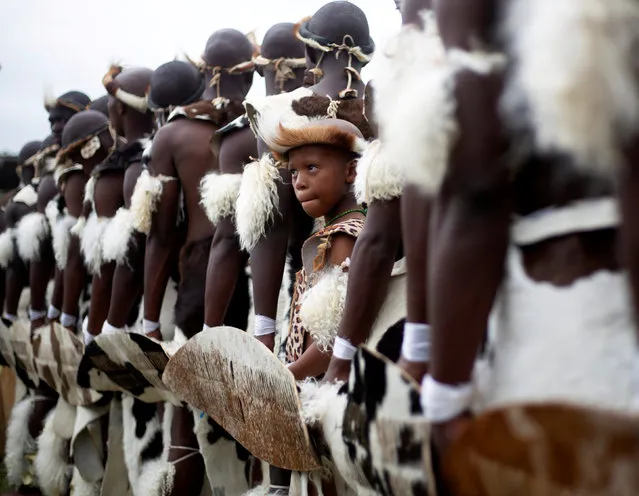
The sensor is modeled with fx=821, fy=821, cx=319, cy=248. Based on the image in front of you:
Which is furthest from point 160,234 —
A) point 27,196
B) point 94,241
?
point 27,196

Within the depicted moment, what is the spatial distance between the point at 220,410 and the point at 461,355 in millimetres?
1564

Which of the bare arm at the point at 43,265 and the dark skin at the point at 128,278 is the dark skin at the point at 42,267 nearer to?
the bare arm at the point at 43,265

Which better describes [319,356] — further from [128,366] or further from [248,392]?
[128,366]

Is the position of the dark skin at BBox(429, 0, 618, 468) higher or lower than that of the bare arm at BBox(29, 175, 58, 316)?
lower

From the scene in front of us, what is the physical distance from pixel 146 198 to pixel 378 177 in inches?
80.5

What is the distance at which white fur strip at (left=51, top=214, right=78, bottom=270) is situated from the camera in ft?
17.8

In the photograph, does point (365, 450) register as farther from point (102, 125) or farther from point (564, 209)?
point (102, 125)

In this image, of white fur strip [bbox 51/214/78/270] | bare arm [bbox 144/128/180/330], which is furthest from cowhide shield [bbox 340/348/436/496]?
white fur strip [bbox 51/214/78/270]

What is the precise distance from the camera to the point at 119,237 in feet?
14.3

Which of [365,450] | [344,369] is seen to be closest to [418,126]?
[365,450]

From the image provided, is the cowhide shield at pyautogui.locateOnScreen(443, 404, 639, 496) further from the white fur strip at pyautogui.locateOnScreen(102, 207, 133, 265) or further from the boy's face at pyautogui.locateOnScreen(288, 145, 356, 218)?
the white fur strip at pyautogui.locateOnScreen(102, 207, 133, 265)

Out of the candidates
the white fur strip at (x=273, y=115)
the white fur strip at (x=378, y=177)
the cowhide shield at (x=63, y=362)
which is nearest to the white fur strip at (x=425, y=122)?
the white fur strip at (x=378, y=177)

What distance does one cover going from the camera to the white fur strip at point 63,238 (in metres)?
5.43

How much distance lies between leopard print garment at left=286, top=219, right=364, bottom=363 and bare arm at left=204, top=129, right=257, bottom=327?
0.64 m
